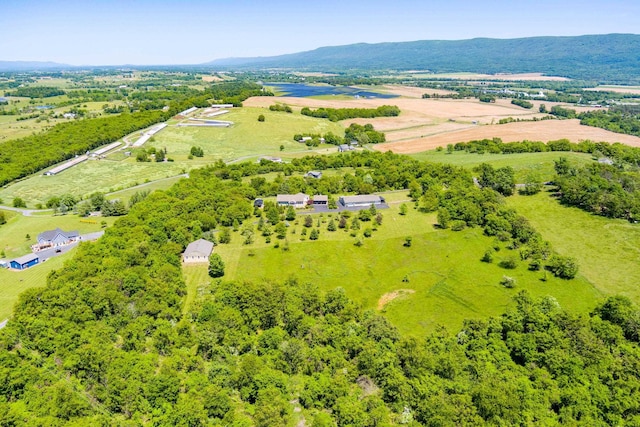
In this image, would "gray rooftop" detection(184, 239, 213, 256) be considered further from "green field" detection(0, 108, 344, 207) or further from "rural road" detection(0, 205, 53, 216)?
"green field" detection(0, 108, 344, 207)

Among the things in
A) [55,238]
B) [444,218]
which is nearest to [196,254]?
[55,238]

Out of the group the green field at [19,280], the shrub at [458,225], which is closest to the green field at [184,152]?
the green field at [19,280]

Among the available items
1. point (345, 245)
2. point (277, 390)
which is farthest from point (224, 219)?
point (277, 390)

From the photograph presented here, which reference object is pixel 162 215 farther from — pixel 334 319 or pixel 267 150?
pixel 267 150

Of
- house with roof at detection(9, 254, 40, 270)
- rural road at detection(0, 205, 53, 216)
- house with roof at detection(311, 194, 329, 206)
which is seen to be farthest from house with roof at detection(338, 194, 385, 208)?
rural road at detection(0, 205, 53, 216)

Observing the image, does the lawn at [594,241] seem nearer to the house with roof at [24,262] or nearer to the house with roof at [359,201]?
the house with roof at [359,201]

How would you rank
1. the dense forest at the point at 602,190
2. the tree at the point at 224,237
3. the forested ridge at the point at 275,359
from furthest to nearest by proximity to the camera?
1. the dense forest at the point at 602,190
2. the tree at the point at 224,237
3. the forested ridge at the point at 275,359
